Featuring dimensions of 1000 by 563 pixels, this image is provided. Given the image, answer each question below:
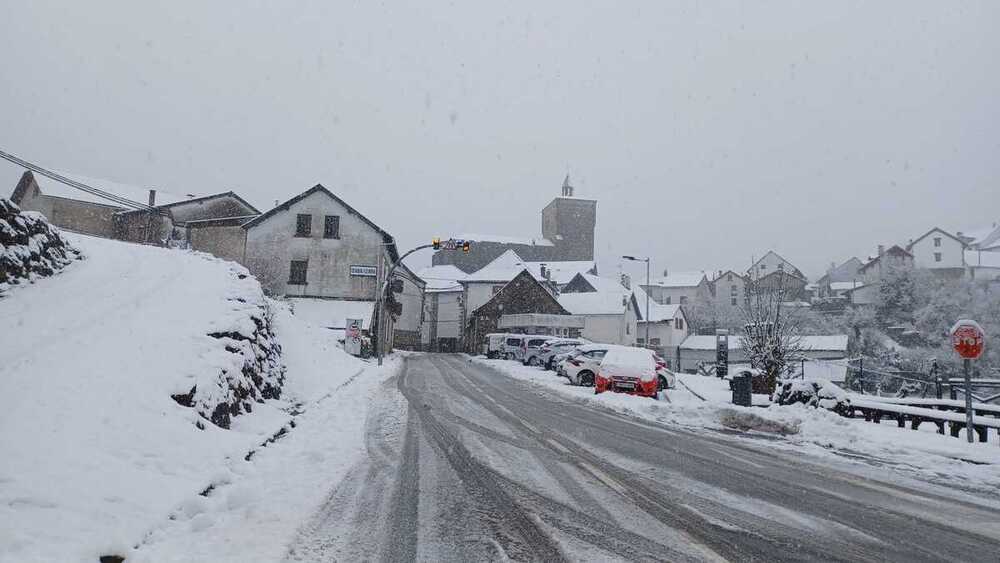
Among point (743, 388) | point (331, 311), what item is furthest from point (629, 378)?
point (331, 311)

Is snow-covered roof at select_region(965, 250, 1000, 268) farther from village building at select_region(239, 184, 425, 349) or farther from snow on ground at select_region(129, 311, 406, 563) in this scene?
snow on ground at select_region(129, 311, 406, 563)

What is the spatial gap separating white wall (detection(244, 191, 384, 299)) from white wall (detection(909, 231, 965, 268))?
6937 cm

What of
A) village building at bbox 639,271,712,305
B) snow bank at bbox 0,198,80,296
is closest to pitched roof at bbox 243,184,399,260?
snow bank at bbox 0,198,80,296

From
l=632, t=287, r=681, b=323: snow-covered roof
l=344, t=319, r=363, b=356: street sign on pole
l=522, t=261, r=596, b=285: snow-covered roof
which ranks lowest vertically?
l=344, t=319, r=363, b=356: street sign on pole

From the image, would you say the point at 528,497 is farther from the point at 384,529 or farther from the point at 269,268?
the point at 269,268

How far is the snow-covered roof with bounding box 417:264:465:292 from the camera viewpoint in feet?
230

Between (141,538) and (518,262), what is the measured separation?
216 feet

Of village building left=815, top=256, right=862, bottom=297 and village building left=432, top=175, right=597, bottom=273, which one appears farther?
village building left=432, top=175, right=597, bottom=273

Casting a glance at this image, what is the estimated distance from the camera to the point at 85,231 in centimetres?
5100

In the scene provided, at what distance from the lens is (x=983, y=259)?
241 ft

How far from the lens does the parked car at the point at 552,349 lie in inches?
1296

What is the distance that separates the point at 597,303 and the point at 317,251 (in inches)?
1265

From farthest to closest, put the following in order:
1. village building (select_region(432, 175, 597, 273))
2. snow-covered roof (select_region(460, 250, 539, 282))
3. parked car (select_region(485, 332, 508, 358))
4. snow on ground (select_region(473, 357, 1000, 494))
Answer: village building (select_region(432, 175, 597, 273)) < snow-covered roof (select_region(460, 250, 539, 282)) < parked car (select_region(485, 332, 508, 358)) < snow on ground (select_region(473, 357, 1000, 494))

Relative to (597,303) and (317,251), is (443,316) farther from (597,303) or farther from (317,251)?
(317,251)
